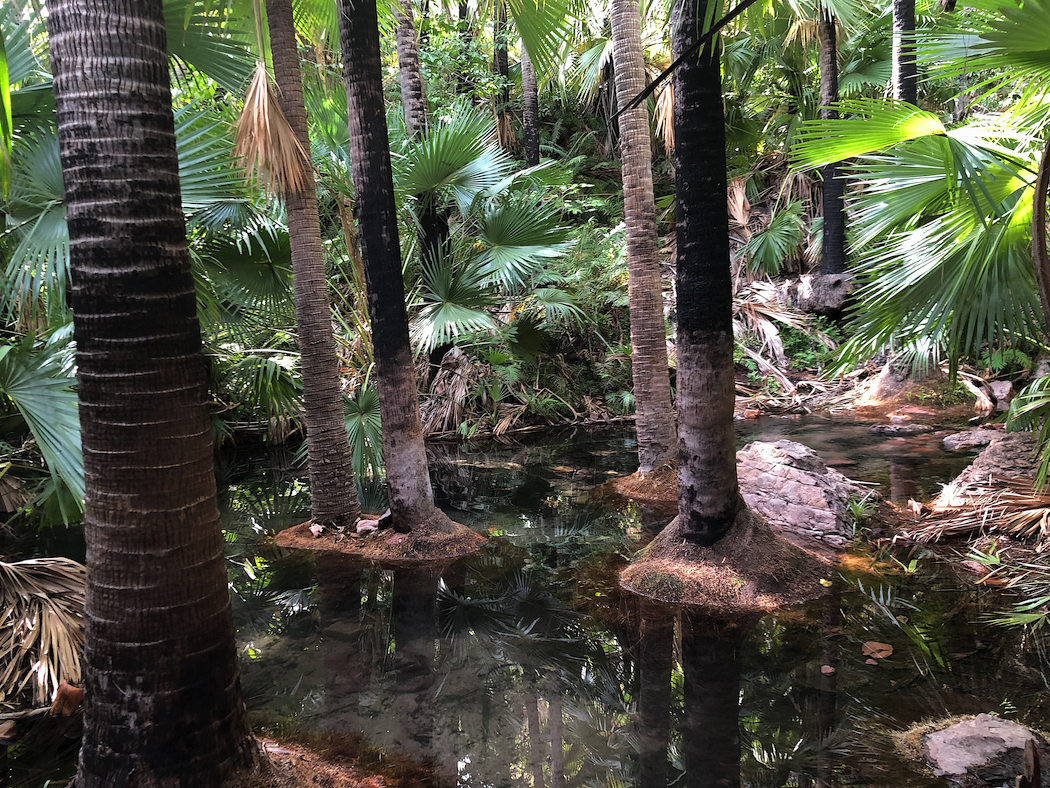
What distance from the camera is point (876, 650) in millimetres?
3369

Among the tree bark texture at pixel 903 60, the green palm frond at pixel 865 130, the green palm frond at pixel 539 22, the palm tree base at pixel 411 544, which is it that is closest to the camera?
the green palm frond at pixel 865 130

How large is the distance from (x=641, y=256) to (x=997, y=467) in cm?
340

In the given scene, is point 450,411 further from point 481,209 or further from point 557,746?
point 557,746

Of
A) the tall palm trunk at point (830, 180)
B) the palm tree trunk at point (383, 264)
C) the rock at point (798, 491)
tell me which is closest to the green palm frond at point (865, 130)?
the rock at point (798, 491)

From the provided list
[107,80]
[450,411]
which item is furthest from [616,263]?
[107,80]

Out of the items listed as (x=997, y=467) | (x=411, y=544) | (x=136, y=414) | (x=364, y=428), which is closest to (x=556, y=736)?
(x=136, y=414)

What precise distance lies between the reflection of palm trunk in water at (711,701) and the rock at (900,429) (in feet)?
19.1

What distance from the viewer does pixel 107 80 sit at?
1991 millimetres

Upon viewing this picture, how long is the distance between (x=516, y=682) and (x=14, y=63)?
421 cm

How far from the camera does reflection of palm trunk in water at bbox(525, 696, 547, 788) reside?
8.69ft

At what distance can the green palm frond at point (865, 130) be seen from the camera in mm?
3590

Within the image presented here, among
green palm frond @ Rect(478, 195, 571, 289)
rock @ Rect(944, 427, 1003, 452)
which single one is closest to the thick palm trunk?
green palm frond @ Rect(478, 195, 571, 289)

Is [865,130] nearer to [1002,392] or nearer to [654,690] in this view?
[654,690]

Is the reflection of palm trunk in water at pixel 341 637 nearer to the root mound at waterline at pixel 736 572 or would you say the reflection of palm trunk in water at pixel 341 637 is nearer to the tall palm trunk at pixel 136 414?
the tall palm trunk at pixel 136 414
